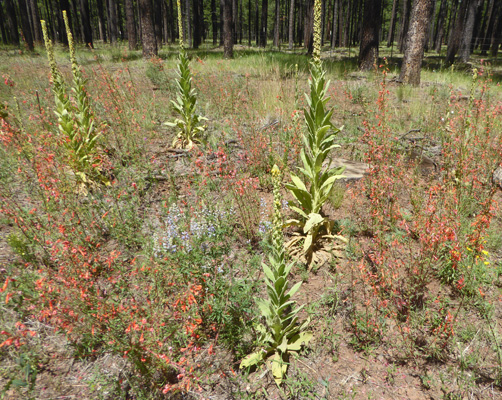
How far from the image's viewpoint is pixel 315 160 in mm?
3391

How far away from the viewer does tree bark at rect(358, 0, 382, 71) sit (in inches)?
422

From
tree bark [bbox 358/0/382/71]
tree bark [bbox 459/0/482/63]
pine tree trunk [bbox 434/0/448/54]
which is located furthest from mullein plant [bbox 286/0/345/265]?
pine tree trunk [bbox 434/0/448/54]

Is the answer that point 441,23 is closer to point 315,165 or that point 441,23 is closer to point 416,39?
point 416,39

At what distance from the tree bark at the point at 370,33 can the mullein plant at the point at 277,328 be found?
10559 millimetres

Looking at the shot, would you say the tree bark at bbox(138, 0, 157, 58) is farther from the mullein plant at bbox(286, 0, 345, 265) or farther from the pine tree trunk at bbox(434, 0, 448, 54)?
the pine tree trunk at bbox(434, 0, 448, 54)

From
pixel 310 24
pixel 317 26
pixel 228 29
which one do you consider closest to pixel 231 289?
pixel 317 26

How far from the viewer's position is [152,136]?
6.48m

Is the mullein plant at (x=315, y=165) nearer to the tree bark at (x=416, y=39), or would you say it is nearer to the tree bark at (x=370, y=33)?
the tree bark at (x=416, y=39)

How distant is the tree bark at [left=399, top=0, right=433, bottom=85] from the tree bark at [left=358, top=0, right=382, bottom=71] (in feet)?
4.42

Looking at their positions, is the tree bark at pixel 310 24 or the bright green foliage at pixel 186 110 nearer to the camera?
the bright green foliage at pixel 186 110

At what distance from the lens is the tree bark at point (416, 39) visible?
8711 millimetres

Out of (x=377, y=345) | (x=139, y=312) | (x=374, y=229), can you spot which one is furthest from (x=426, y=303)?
(x=139, y=312)

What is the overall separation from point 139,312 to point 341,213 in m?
3.06

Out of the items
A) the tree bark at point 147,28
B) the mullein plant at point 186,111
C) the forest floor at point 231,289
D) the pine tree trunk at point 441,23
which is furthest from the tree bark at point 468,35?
the mullein plant at point 186,111
